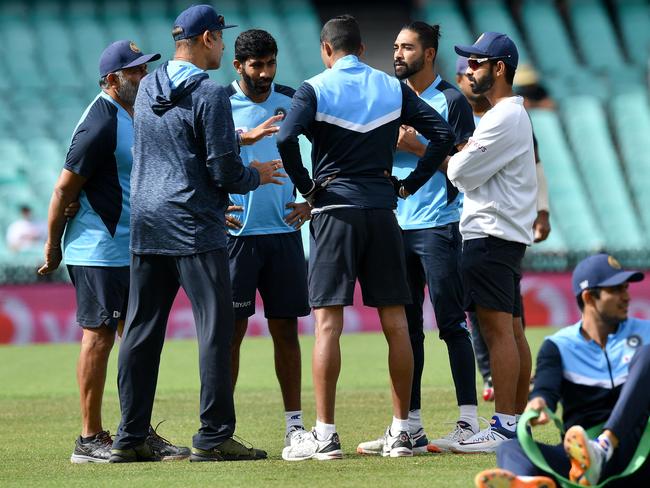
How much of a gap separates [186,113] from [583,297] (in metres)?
2.74

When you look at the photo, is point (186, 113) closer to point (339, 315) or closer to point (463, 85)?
point (339, 315)

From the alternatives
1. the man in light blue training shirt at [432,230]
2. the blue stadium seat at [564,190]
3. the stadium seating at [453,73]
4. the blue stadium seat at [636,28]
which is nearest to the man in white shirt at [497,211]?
the man in light blue training shirt at [432,230]

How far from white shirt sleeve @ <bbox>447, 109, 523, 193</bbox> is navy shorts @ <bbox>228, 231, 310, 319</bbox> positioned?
128 cm

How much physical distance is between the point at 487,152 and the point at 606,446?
260 cm

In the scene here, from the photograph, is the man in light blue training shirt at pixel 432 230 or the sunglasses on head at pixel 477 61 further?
the man in light blue training shirt at pixel 432 230

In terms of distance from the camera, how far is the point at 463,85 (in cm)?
1013

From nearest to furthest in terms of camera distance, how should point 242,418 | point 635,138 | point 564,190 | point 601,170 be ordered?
point 242,418, point 564,190, point 601,170, point 635,138

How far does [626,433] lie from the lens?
18.5ft

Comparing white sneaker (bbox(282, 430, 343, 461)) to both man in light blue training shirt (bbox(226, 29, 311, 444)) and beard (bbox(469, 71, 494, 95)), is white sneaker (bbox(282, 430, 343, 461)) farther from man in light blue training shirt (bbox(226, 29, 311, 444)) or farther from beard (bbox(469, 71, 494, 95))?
beard (bbox(469, 71, 494, 95))

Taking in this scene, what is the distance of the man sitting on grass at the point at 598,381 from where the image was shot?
565 centimetres

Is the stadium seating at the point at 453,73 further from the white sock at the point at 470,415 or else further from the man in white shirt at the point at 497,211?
the man in white shirt at the point at 497,211

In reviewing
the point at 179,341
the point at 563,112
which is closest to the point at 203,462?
the point at 179,341

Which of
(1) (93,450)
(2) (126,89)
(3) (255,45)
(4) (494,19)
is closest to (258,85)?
(3) (255,45)

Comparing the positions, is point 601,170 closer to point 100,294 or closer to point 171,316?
point 171,316
